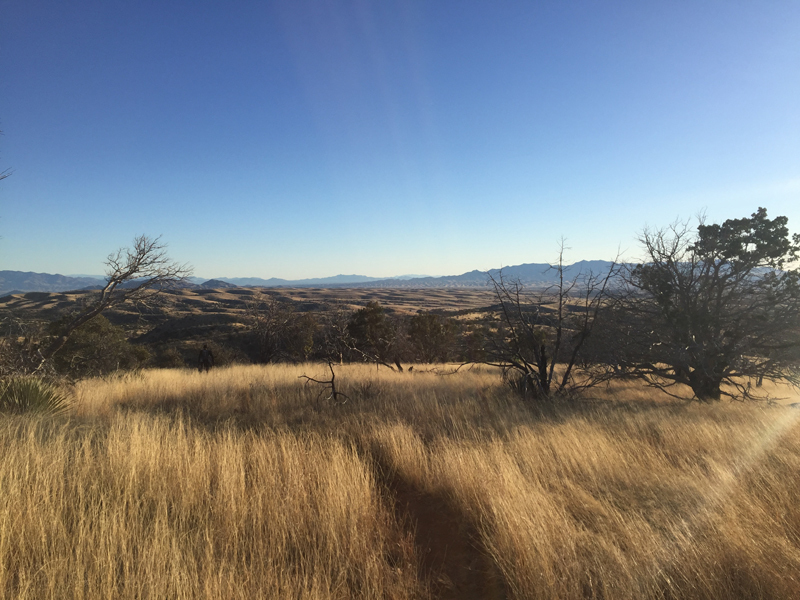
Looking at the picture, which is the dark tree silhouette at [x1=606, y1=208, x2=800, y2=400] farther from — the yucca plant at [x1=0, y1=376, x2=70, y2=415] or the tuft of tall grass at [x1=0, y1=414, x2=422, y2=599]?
the yucca plant at [x1=0, y1=376, x2=70, y2=415]

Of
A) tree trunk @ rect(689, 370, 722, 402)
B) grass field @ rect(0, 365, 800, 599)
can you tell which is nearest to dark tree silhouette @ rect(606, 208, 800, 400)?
tree trunk @ rect(689, 370, 722, 402)

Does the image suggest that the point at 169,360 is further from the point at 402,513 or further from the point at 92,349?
the point at 402,513

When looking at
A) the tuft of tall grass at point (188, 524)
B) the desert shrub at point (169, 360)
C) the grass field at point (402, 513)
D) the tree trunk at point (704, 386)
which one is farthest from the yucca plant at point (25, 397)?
the desert shrub at point (169, 360)

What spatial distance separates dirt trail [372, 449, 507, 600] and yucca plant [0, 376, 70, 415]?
19.3 feet

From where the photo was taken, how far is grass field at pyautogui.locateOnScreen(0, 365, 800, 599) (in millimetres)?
2494

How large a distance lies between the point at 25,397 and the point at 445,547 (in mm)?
7051

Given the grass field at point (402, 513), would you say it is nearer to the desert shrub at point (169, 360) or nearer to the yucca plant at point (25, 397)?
the yucca plant at point (25, 397)

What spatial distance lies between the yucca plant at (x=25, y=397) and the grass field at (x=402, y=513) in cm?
82

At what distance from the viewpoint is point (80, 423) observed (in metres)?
5.89

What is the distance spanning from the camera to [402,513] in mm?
3922

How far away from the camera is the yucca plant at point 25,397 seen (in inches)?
236

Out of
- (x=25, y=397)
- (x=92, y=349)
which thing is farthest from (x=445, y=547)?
(x=92, y=349)

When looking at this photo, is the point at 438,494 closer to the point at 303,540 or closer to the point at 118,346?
the point at 303,540

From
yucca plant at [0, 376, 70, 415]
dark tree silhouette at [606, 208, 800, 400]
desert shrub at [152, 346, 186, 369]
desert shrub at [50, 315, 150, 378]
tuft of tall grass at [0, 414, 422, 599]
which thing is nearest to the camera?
tuft of tall grass at [0, 414, 422, 599]
